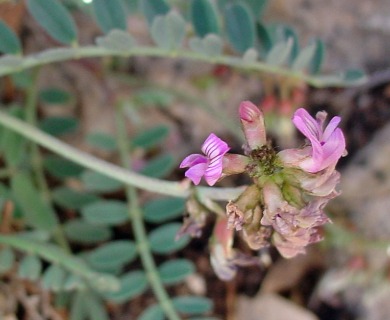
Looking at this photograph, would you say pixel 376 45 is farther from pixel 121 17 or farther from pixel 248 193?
pixel 248 193

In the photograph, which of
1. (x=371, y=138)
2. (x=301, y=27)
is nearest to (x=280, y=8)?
(x=301, y=27)

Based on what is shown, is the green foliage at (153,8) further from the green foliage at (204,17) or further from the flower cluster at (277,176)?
the flower cluster at (277,176)

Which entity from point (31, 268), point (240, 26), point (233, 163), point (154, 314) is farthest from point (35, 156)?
point (233, 163)

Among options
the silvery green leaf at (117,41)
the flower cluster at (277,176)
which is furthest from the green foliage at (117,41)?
the flower cluster at (277,176)

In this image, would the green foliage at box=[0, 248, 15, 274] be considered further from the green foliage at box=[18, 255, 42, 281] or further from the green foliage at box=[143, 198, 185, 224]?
the green foliage at box=[143, 198, 185, 224]

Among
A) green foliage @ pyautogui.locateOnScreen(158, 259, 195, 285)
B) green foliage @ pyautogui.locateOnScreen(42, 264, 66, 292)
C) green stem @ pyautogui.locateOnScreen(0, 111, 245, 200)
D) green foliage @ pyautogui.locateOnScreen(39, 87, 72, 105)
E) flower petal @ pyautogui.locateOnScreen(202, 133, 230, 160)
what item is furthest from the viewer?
green foliage @ pyautogui.locateOnScreen(39, 87, 72, 105)

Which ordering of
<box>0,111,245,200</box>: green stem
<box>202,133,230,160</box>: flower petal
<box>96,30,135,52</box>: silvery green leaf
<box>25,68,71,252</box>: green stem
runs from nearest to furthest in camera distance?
1. <box>202,133,230,160</box>: flower petal
2. <box>0,111,245,200</box>: green stem
3. <box>96,30,135,52</box>: silvery green leaf
4. <box>25,68,71,252</box>: green stem

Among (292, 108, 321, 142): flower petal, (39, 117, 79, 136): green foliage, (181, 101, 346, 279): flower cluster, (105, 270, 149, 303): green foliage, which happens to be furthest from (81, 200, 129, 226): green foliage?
(292, 108, 321, 142): flower petal
